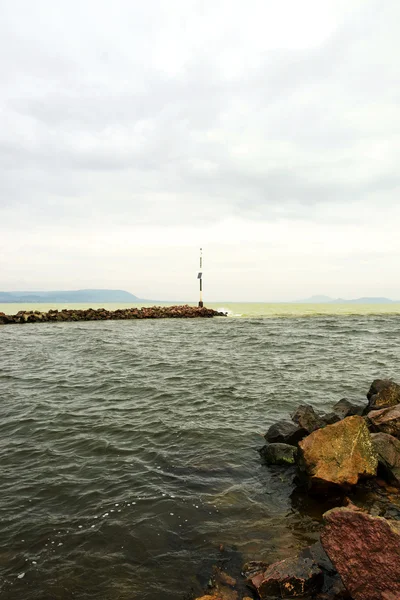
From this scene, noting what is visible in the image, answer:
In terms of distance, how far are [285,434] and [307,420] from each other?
910mm

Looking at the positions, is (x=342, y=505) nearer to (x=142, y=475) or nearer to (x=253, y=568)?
(x=253, y=568)

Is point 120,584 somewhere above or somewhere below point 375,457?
below

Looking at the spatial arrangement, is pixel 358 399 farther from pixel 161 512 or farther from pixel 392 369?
pixel 161 512

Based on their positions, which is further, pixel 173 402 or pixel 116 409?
pixel 173 402

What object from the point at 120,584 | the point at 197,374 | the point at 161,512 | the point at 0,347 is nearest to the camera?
the point at 120,584

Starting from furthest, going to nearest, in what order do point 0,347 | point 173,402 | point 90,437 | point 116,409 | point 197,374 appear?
point 0,347 → point 197,374 → point 173,402 → point 116,409 → point 90,437

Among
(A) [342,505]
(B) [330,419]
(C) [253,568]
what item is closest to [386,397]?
(B) [330,419]

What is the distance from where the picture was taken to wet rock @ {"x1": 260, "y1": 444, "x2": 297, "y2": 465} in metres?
8.44

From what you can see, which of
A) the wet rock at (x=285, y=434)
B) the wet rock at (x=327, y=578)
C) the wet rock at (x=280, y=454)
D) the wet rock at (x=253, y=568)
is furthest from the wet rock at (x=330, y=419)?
the wet rock at (x=253, y=568)

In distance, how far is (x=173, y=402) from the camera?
12938 mm

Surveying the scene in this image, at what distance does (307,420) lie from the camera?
9.84 meters

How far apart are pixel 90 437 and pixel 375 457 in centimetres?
692

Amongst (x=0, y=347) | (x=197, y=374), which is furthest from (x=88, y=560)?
(x=0, y=347)

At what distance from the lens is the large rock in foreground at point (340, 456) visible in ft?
22.6
